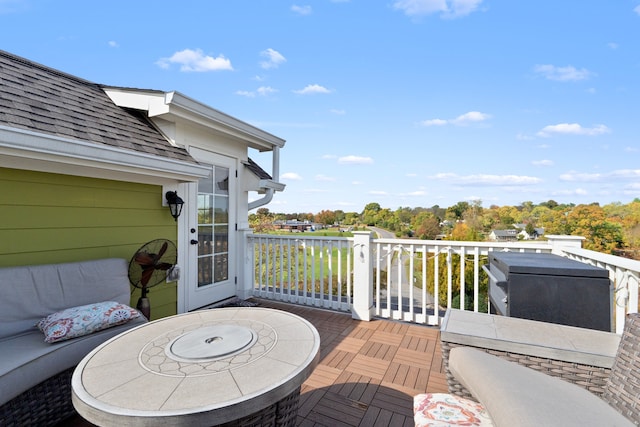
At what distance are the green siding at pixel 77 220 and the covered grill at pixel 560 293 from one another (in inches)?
138

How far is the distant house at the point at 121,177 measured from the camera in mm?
2217

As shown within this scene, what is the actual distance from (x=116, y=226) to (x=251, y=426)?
2621mm

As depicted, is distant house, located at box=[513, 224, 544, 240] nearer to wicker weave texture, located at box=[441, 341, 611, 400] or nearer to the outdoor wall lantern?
wicker weave texture, located at box=[441, 341, 611, 400]

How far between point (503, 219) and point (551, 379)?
3164cm

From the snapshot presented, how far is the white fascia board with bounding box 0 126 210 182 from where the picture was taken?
1.92m

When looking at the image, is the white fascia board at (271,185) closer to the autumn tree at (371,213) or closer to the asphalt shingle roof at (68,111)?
the asphalt shingle roof at (68,111)

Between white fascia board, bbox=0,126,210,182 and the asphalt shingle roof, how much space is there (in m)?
0.13

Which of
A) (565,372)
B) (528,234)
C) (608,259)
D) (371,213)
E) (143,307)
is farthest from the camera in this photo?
(371,213)

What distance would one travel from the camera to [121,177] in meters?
2.86

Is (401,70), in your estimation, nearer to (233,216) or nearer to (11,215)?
(233,216)

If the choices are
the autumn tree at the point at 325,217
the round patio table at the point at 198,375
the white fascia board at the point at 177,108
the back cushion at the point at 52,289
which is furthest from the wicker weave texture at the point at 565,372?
the autumn tree at the point at 325,217

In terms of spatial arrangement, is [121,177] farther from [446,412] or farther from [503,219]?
[503,219]

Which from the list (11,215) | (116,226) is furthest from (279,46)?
(11,215)

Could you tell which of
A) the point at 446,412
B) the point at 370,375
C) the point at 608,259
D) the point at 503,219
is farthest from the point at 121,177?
the point at 503,219
